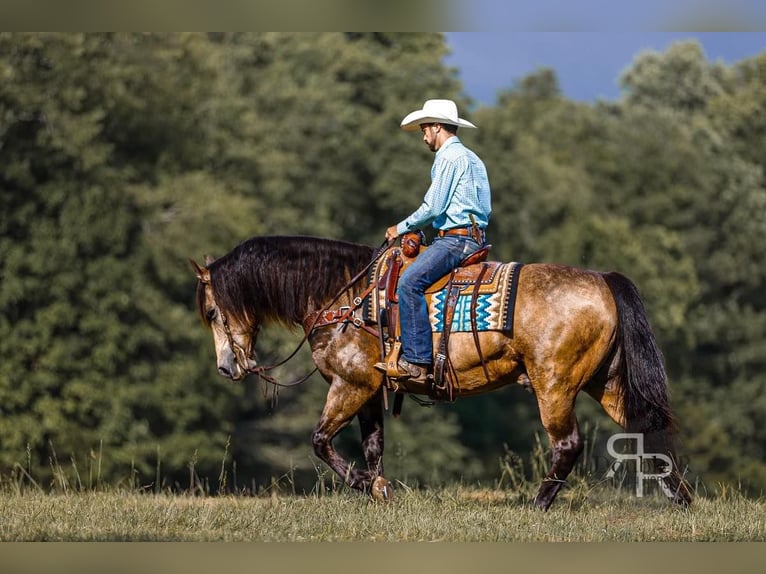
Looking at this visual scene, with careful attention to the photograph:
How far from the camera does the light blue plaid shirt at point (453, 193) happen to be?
902cm

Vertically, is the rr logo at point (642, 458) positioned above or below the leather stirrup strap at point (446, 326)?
below

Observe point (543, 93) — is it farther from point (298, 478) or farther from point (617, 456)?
point (617, 456)

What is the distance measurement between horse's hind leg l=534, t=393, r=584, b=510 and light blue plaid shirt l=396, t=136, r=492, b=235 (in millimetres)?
1463

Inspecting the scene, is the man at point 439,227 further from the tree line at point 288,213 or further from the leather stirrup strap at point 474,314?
the tree line at point 288,213

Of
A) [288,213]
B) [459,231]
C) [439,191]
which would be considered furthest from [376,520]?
[288,213]

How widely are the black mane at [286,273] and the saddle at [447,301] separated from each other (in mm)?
349

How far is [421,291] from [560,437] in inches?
58.4

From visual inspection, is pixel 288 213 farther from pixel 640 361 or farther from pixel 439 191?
pixel 640 361

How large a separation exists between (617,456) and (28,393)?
19.4 m

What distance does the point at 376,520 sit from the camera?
841 centimetres

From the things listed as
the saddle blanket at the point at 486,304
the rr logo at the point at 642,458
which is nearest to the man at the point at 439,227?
the saddle blanket at the point at 486,304

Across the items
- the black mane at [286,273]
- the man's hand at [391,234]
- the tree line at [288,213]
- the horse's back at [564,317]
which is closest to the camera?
the horse's back at [564,317]

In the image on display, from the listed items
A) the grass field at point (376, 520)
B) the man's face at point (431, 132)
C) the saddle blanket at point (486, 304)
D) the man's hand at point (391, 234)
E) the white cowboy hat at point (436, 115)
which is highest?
the white cowboy hat at point (436, 115)

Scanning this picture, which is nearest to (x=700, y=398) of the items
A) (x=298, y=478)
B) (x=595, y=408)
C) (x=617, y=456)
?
(x=595, y=408)
